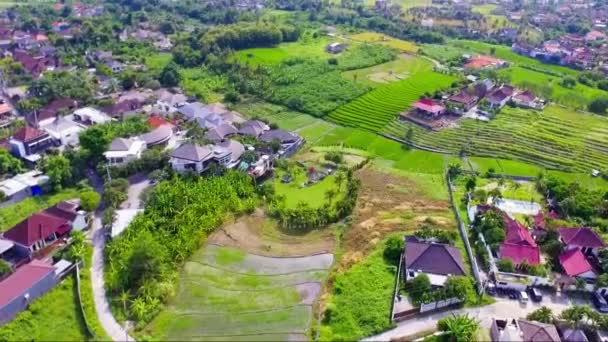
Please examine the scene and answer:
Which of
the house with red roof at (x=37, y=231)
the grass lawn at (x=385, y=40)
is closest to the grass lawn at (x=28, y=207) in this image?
the house with red roof at (x=37, y=231)

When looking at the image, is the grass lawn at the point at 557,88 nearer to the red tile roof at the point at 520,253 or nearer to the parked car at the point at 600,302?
the red tile roof at the point at 520,253

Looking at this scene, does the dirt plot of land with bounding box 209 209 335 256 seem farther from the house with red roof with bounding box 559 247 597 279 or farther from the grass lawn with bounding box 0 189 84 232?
the house with red roof with bounding box 559 247 597 279

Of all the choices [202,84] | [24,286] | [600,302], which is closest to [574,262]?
[600,302]

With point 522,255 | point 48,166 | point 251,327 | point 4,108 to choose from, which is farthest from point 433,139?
point 4,108

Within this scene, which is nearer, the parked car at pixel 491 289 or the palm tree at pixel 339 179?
the parked car at pixel 491 289

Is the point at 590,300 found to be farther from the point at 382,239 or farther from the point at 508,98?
the point at 508,98

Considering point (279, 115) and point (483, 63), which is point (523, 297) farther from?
point (483, 63)

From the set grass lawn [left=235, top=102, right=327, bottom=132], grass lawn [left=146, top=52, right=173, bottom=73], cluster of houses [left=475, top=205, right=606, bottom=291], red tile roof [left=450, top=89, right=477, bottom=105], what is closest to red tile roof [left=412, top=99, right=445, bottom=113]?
red tile roof [left=450, top=89, right=477, bottom=105]
